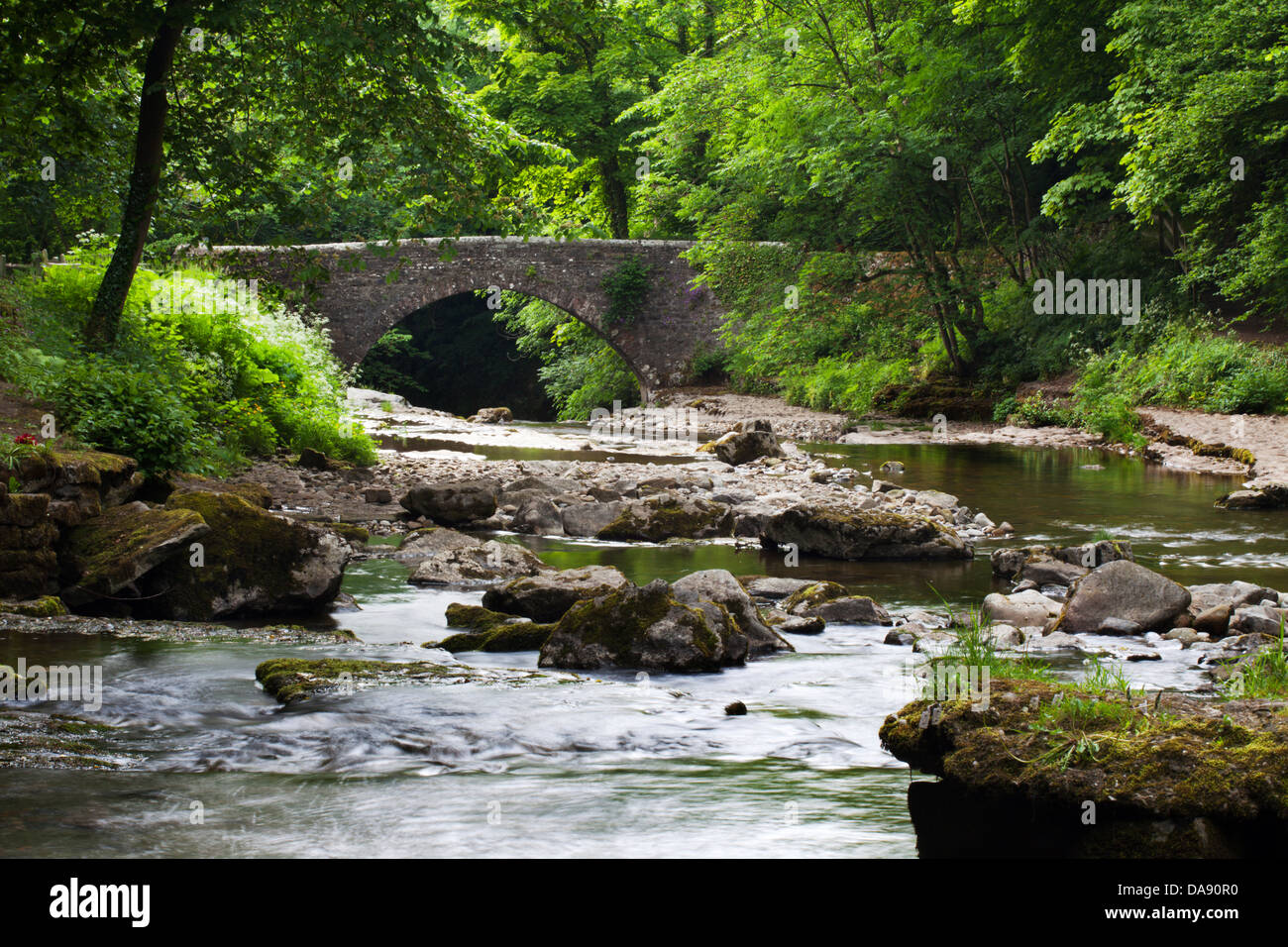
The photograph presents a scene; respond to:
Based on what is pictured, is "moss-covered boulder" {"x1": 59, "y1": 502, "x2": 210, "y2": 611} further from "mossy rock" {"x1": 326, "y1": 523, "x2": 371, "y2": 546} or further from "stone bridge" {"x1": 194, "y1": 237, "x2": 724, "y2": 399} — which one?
"stone bridge" {"x1": 194, "y1": 237, "x2": 724, "y2": 399}

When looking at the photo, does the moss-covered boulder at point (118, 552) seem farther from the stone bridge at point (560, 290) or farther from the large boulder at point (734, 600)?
the stone bridge at point (560, 290)

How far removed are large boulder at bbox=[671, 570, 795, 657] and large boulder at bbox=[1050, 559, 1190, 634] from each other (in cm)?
178

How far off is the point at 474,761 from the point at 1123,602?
417 centimetres

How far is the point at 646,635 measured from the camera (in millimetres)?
5840

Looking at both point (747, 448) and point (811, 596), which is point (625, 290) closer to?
point (747, 448)

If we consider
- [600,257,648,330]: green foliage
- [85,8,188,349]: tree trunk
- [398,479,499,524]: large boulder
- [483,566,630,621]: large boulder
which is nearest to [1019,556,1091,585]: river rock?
[483,566,630,621]: large boulder

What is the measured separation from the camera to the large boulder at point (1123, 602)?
254 inches

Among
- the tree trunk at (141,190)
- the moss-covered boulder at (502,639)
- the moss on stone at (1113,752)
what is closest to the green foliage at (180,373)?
the tree trunk at (141,190)

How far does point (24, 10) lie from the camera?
26.5ft

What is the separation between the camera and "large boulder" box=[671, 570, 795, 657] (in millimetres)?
6156

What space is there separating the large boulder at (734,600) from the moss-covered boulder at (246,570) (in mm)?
2378
